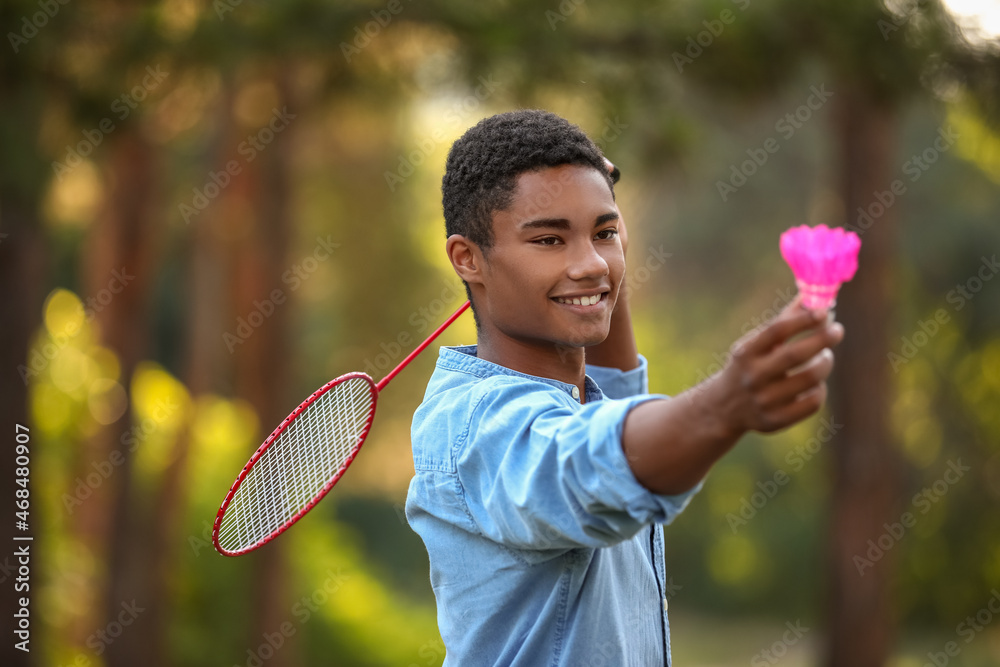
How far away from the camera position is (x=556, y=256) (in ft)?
6.43

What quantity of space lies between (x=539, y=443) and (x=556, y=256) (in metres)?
0.44

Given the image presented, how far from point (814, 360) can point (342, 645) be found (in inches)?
430

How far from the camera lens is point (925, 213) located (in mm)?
14734

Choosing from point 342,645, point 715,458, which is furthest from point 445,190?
point 342,645

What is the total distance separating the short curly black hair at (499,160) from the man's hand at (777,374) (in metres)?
0.72

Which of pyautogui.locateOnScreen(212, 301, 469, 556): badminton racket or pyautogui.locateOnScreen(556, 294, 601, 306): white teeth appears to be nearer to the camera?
pyautogui.locateOnScreen(556, 294, 601, 306): white teeth

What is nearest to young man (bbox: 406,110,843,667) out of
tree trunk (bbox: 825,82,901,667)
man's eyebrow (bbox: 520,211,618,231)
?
man's eyebrow (bbox: 520,211,618,231)

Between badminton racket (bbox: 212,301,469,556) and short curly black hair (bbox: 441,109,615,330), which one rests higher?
short curly black hair (bbox: 441,109,615,330)

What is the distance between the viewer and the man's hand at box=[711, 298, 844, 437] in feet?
4.57

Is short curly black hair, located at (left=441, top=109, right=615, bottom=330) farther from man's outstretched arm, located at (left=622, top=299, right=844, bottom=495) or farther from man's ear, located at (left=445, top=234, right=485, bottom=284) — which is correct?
man's outstretched arm, located at (left=622, top=299, right=844, bottom=495)

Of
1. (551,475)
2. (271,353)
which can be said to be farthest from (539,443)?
(271,353)

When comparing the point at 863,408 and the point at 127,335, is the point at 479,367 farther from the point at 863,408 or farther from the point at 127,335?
the point at 127,335

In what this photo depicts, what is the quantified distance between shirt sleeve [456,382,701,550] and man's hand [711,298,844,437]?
0.45 feet

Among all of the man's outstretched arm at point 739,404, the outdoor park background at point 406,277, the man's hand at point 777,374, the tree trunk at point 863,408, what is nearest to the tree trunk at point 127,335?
the outdoor park background at point 406,277
